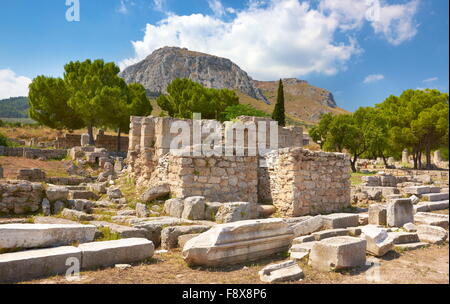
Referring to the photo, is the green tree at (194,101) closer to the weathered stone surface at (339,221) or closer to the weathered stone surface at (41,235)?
the weathered stone surface at (339,221)

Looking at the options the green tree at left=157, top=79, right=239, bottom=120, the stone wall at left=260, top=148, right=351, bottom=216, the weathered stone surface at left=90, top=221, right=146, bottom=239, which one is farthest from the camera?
the green tree at left=157, top=79, right=239, bottom=120

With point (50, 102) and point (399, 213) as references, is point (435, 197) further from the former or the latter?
point (50, 102)

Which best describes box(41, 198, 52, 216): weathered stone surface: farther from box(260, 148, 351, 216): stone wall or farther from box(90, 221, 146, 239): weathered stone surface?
box(260, 148, 351, 216): stone wall

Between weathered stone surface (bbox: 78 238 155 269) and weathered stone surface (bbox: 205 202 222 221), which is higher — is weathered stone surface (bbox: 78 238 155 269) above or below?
below

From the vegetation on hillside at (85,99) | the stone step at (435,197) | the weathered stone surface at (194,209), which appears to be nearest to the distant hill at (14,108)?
the vegetation on hillside at (85,99)

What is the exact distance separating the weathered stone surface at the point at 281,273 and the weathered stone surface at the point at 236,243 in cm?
62

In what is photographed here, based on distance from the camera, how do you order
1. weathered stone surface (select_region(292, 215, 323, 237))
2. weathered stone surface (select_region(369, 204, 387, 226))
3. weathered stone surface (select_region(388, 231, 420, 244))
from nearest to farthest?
1. weathered stone surface (select_region(388, 231, 420, 244))
2. weathered stone surface (select_region(292, 215, 323, 237))
3. weathered stone surface (select_region(369, 204, 387, 226))

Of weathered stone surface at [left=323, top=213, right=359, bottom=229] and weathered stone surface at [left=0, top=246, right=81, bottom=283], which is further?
weathered stone surface at [left=323, top=213, right=359, bottom=229]

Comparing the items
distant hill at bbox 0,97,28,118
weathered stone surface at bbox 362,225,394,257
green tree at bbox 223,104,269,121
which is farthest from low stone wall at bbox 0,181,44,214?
distant hill at bbox 0,97,28,118

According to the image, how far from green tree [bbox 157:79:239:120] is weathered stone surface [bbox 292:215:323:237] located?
33514 millimetres

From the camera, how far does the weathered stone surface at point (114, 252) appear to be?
4207 millimetres

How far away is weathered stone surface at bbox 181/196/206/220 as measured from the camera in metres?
6.68

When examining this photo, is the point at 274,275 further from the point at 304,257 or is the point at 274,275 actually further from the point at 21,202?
the point at 21,202

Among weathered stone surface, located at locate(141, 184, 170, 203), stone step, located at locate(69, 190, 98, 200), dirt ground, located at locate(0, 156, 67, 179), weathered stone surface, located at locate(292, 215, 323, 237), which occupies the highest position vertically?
dirt ground, located at locate(0, 156, 67, 179)
